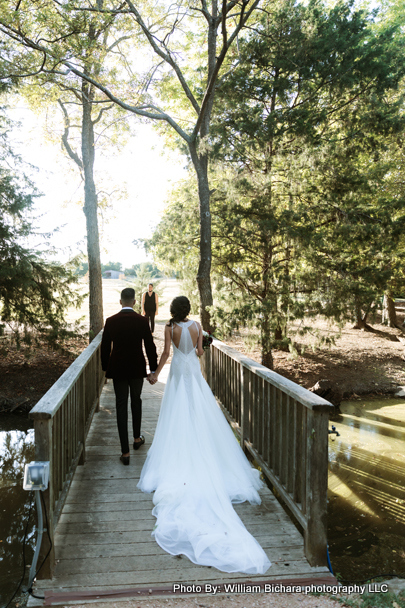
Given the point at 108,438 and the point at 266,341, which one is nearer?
the point at 108,438

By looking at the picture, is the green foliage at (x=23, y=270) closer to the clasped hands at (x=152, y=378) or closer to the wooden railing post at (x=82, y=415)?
the wooden railing post at (x=82, y=415)

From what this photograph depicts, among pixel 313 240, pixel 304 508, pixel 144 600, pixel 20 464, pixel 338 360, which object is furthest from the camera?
pixel 338 360

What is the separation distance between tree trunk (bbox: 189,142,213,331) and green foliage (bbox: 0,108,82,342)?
3.74m

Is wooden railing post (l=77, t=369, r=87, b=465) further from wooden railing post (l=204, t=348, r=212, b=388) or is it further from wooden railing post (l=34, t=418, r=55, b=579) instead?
wooden railing post (l=204, t=348, r=212, b=388)

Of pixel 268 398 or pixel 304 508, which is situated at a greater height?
pixel 268 398

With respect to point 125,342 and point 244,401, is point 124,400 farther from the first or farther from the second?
point 244,401

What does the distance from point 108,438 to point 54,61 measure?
670 centimetres

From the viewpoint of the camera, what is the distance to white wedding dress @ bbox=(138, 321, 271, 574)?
276cm

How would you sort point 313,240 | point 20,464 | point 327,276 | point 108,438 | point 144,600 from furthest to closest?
1. point 327,276
2. point 313,240
3. point 20,464
4. point 108,438
5. point 144,600

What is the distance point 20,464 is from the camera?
6.20 m

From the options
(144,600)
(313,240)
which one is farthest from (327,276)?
(144,600)

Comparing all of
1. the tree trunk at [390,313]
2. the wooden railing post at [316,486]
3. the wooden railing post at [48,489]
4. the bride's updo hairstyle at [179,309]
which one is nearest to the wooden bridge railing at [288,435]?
the wooden railing post at [316,486]

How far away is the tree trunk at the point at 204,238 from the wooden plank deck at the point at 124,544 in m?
4.43

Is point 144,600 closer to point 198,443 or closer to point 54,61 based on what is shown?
point 198,443
